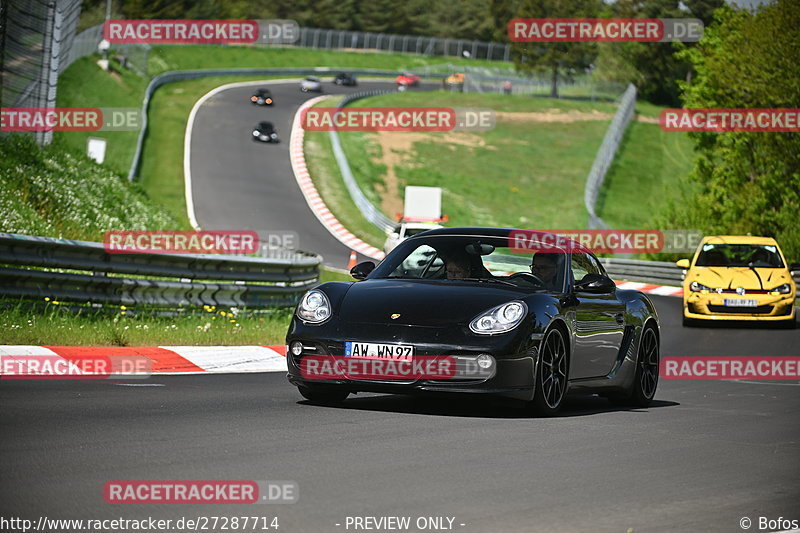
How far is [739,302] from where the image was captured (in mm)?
22172

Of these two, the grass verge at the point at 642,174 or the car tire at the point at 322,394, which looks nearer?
the car tire at the point at 322,394

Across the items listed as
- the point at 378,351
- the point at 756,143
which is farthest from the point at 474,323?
the point at 756,143

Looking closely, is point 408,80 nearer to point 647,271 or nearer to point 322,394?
point 647,271

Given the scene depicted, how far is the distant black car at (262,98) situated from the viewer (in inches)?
3107

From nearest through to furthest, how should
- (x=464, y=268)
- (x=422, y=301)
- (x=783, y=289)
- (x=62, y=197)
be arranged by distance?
(x=422, y=301) < (x=464, y=268) < (x=62, y=197) < (x=783, y=289)

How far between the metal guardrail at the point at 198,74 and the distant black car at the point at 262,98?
5709 mm

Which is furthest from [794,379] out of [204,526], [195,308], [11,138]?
[11,138]

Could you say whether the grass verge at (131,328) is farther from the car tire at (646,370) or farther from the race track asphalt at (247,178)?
the race track asphalt at (247,178)

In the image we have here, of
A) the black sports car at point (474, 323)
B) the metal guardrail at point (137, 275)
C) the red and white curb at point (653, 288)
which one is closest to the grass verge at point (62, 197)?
the metal guardrail at point (137, 275)

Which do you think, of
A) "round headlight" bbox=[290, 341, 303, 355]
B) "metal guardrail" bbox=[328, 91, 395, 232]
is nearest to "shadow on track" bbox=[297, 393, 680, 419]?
"round headlight" bbox=[290, 341, 303, 355]

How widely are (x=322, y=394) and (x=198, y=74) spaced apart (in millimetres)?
80234

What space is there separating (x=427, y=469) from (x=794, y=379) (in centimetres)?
928

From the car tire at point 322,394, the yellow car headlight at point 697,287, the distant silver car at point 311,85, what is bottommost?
the car tire at point 322,394

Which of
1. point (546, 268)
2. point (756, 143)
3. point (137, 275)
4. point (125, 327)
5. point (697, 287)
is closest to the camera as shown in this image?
point (546, 268)
